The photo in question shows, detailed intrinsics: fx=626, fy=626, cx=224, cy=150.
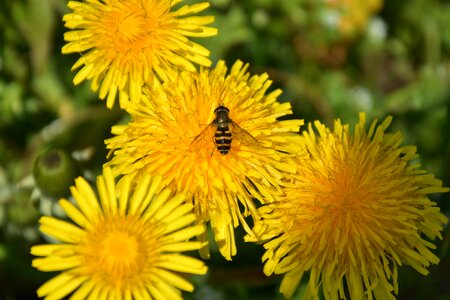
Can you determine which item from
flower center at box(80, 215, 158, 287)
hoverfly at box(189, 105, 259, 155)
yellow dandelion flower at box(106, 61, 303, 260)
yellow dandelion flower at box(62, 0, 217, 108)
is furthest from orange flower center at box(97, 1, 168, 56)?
flower center at box(80, 215, 158, 287)

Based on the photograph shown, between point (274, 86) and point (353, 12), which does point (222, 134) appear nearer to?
point (274, 86)

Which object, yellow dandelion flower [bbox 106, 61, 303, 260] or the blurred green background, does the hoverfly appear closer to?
yellow dandelion flower [bbox 106, 61, 303, 260]

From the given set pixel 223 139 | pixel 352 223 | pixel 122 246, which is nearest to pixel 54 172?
pixel 122 246

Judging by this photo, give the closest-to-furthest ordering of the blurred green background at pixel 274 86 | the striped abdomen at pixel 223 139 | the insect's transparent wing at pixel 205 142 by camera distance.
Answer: the striped abdomen at pixel 223 139
the insect's transparent wing at pixel 205 142
the blurred green background at pixel 274 86

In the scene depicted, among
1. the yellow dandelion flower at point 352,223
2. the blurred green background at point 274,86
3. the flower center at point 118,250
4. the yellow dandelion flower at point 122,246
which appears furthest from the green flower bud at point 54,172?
the yellow dandelion flower at point 352,223

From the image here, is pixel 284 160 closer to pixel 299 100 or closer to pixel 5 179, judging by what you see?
pixel 299 100

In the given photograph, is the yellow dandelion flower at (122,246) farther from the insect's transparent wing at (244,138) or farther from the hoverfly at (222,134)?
the insect's transparent wing at (244,138)

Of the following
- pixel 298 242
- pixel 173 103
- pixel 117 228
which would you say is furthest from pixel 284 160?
pixel 117 228
